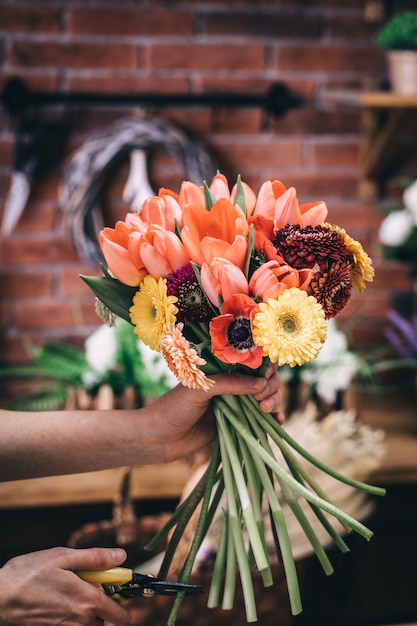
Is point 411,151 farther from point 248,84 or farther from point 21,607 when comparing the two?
point 21,607

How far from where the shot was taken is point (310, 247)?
0.72 meters

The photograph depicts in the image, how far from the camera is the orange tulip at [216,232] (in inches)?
28.5

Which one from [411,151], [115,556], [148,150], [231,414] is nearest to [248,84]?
[148,150]

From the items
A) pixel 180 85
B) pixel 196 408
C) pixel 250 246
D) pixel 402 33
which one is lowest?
pixel 196 408

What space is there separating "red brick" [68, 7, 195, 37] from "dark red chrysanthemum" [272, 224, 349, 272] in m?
1.19

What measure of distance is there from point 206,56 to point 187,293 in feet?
3.92

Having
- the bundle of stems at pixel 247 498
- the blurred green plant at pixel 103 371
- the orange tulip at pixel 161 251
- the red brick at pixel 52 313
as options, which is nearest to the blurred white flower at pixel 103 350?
the blurred green plant at pixel 103 371

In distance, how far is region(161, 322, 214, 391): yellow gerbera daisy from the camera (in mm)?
711

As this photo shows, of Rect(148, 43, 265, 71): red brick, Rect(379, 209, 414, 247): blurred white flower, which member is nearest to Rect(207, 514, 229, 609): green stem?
Rect(379, 209, 414, 247): blurred white flower

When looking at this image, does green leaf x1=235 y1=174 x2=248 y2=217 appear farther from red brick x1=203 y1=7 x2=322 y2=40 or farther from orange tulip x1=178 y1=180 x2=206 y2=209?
red brick x1=203 y1=7 x2=322 y2=40

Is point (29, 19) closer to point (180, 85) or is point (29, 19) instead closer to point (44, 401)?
point (180, 85)

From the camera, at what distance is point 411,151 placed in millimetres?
1868

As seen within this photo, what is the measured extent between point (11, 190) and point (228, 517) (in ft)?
3.83

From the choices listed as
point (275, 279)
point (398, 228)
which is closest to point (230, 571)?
point (275, 279)
